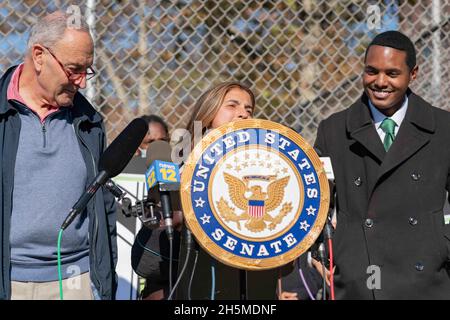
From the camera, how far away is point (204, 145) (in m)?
3.25

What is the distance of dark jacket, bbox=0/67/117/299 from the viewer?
11.7 feet

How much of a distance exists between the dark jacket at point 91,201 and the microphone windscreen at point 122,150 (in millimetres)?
373

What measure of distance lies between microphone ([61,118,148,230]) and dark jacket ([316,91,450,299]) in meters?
0.97

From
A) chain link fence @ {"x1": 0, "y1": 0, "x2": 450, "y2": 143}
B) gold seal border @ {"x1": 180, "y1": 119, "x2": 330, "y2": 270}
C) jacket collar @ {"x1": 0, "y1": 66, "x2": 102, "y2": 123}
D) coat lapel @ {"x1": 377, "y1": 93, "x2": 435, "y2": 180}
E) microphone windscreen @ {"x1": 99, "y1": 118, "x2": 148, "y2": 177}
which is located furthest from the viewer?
chain link fence @ {"x1": 0, "y1": 0, "x2": 450, "y2": 143}

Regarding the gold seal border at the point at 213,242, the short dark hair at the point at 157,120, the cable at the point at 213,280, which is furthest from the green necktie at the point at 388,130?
the short dark hair at the point at 157,120

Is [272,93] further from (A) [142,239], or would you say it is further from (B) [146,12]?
(A) [142,239]

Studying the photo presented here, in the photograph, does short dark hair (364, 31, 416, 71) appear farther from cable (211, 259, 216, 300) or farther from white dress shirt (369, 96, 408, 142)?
cable (211, 259, 216, 300)

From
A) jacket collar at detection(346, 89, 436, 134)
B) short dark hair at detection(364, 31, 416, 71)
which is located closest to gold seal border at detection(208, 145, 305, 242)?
jacket collar at detection(346, 89, 436, 134)

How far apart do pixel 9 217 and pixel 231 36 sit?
2.49 meters

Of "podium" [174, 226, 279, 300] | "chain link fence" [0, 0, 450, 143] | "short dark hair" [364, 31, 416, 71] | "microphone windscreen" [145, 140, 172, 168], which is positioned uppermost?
"chain link fence" [0, 0, 450, 143]

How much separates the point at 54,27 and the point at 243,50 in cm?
212

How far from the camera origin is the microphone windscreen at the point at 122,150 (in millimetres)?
3324
